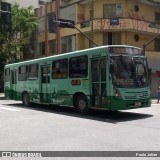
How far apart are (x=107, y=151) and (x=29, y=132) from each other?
11.9ft

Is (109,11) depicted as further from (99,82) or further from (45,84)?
(99,82)

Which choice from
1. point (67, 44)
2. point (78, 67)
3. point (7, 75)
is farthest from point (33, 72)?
point (67, 44)

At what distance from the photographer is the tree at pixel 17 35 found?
40.2 m

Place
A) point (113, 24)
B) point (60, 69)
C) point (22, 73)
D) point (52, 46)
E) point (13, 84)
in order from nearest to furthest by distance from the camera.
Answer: point (60, 69) < point (22, 73) < point (13, 84) < point (113, 24) < point (52, 46)

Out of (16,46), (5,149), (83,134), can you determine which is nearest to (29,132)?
(83,134)

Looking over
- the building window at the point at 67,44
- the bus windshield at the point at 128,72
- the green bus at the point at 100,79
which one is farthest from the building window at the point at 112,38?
the bus windshield at the point at 128,72

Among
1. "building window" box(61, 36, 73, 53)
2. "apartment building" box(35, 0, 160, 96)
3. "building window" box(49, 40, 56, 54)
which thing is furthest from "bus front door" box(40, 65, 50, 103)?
"building window" box(49, 40, 56, 54)

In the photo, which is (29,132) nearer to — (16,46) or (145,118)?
(145,118)

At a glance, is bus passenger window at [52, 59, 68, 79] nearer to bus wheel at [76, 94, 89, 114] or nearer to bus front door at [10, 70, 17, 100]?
bus wheel at [76, 94, 89, 114]

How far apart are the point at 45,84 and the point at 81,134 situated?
866 centimetres

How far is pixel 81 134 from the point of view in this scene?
1044 centimetres

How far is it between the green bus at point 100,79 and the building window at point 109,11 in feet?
61.6

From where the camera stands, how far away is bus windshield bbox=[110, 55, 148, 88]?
→ 1391cm

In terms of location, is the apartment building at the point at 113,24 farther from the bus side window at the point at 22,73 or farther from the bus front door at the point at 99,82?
the bus front door at the point at 99,82
